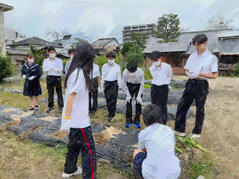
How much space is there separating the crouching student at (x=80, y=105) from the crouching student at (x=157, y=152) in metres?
0.62

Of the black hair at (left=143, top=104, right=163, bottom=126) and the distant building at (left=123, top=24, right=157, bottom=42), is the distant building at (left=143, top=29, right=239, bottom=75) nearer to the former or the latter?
the black hair at (left=143, top=104, right=163, bottom=126)

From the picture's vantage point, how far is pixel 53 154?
3.06m

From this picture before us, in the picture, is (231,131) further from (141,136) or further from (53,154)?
(53,154)

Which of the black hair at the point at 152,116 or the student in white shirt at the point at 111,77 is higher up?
the student in white shirt at the point at 111,77

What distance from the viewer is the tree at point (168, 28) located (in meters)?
24.3

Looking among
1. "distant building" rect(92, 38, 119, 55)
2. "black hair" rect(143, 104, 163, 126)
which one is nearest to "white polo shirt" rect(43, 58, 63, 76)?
"black hair" rect(143, 104, 163, 126)

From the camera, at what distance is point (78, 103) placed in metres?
2.10

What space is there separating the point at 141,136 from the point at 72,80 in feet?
3.21

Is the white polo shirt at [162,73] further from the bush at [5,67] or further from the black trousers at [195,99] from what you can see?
the bush at [5,67]

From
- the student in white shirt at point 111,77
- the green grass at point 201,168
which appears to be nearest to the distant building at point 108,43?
the student in white shirt at point 111,77

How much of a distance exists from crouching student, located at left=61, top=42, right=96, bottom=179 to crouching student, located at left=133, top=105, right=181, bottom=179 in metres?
0.62

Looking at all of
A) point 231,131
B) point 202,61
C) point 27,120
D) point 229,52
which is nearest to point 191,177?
point 202,61

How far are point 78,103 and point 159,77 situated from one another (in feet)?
6.43

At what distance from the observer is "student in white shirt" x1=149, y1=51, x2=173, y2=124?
3494mm
